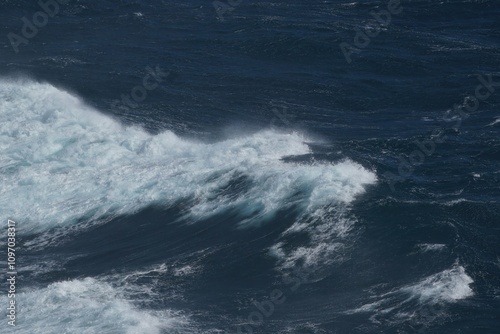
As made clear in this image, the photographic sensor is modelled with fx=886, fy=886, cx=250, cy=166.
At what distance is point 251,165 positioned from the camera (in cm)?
8288

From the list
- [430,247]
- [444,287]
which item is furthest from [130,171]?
[444,287]

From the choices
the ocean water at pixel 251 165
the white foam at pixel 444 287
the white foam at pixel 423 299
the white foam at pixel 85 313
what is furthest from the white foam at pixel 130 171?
the white foam at pixel 444 287

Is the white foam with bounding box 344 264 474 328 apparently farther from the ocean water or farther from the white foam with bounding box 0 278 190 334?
the white foam with bounding box 0 278 190 334

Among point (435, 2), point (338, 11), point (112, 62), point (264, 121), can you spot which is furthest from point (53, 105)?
point (435, 2)

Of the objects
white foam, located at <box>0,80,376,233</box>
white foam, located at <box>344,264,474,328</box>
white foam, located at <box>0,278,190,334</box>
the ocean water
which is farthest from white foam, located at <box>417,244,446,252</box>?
white foam, located at <box>0,278,190,334</box>

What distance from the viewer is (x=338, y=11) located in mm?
→ 119062

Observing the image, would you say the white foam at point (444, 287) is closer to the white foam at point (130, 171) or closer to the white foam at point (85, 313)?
the white foam at point (130, 171)

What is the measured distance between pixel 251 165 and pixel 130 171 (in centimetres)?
1209

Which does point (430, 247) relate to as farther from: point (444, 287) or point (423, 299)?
point (423, 299)

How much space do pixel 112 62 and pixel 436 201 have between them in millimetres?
48407

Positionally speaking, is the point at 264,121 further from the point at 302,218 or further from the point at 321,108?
the point at 302,218

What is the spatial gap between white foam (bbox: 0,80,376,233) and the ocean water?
0.23m

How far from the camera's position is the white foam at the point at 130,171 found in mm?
78062

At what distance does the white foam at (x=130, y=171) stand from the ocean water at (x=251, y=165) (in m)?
0.23
